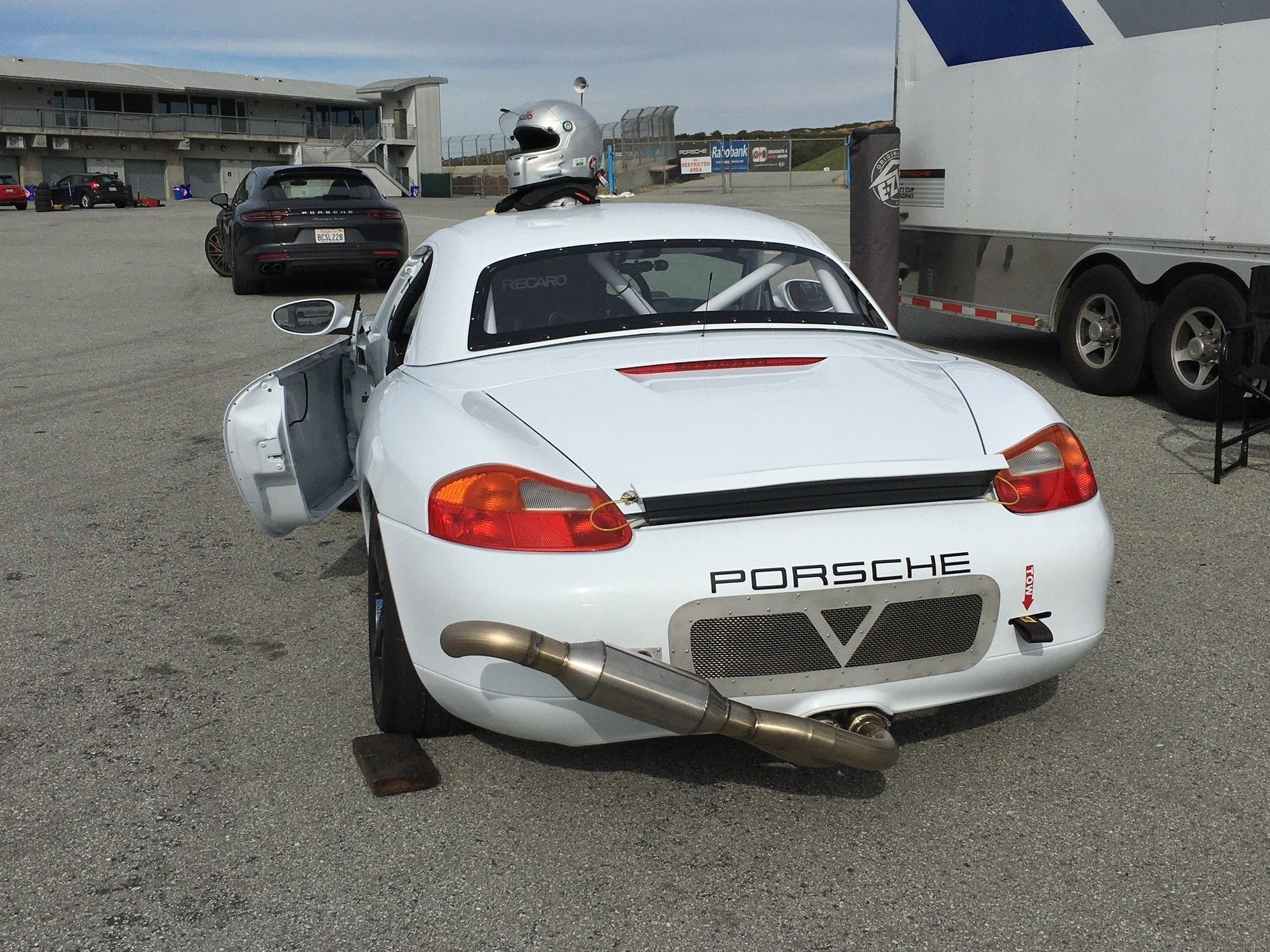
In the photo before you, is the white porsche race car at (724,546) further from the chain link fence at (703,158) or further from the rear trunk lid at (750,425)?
the chain link fence at (703,158)

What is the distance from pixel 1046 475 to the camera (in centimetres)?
307

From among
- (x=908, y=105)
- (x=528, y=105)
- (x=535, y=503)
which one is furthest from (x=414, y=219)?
(x=535, y=503)

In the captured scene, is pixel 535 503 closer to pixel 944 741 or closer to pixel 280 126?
pixel 944 741

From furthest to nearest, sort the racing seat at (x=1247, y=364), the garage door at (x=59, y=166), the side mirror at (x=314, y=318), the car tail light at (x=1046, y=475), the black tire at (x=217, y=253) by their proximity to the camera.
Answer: the garage door at (x=59, y=166), the black tire at (x=217, y=253), the racing seat at (x=1247, y=364), the side mirror at (x=314, y=318), the car tail light at (x=1046, y=475)

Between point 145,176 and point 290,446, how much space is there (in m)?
75.0

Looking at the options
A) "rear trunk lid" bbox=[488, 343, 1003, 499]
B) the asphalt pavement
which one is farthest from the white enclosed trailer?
"rear trunk lid" bbox=[488, 343, 1003, 499]

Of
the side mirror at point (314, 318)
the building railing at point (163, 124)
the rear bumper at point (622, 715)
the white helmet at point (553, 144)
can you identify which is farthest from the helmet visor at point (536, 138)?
the building railing at point (163, 124)

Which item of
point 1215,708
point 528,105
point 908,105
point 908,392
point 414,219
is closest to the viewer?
point 908,392

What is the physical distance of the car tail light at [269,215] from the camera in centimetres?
1460

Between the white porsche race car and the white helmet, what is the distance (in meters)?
3.12

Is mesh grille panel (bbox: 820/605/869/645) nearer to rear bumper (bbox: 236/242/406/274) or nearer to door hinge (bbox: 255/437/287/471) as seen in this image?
door hinge (bbox: 255/437/287/471)

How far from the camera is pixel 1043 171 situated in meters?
8.82

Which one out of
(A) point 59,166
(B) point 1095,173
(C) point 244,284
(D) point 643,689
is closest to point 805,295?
(D) point 643,689

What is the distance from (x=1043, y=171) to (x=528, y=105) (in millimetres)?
3991
